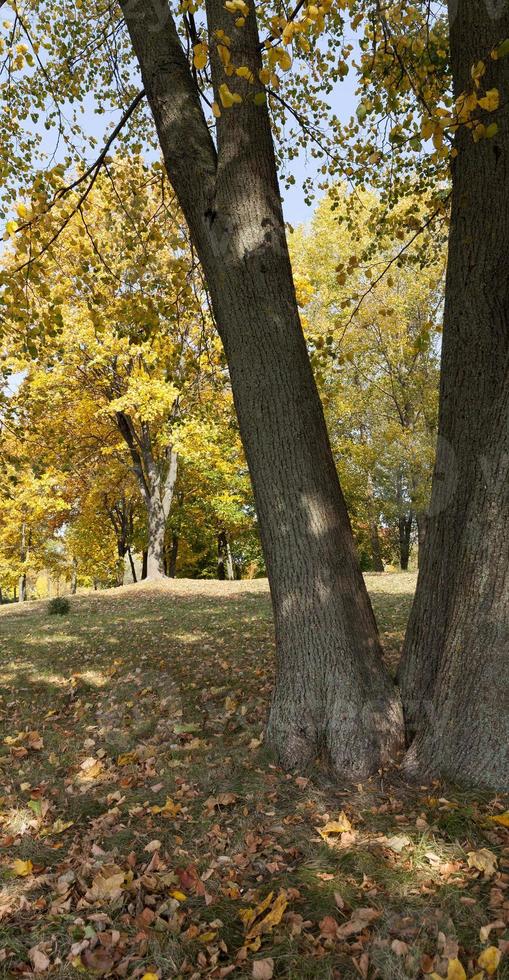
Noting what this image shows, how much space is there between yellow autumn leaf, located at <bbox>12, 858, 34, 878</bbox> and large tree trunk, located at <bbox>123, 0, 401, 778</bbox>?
1513mm

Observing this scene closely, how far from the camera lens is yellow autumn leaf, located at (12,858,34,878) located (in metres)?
2.86

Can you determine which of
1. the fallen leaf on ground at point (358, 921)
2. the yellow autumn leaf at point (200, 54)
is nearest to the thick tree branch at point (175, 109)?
the yellow autumn leaf at point (200, 54)

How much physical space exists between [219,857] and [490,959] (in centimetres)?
133

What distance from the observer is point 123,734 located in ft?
14.6

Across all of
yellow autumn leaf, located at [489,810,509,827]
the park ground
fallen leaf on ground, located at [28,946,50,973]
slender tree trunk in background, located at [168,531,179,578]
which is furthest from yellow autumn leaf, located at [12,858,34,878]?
slender tree trunk in background, located at [168,531,179,578]

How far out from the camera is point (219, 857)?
115 inches

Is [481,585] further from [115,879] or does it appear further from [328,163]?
[328,163]

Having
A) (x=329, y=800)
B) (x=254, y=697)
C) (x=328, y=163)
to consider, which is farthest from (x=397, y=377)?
(x=329, y=800)

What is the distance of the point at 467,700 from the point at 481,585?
65 cm

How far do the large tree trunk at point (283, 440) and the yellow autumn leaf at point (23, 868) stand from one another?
59.6 inches

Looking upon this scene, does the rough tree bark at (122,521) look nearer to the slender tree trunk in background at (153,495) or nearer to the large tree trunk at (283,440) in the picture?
the slender tree trunk in background at (153,495)

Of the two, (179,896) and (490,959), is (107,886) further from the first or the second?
(490,959)

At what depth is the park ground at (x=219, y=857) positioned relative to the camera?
228cm

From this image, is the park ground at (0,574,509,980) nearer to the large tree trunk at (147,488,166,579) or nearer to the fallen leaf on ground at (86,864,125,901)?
the fallen leaf on ground at (86,864,125,901)
